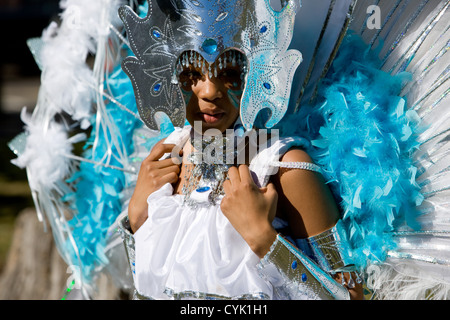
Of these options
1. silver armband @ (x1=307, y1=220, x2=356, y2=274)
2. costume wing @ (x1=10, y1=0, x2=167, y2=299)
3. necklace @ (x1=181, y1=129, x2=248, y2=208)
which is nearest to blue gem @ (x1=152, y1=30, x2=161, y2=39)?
necklace @ (x1=181, y1=129, x2=248, y2=208)

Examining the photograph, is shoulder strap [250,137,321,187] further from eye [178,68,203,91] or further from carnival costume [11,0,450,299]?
eye [178,68,203,91]

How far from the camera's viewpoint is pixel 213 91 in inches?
70.2

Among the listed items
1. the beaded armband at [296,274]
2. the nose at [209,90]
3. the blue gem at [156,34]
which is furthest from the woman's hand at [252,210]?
the blue gem at [156,34]

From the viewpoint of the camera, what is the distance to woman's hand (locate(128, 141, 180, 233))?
204 cm

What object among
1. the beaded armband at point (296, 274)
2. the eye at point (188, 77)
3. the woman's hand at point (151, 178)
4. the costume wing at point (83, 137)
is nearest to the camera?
the beaded armband at point (296, 274)

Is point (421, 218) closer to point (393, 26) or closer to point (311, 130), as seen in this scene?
point (311, 130)

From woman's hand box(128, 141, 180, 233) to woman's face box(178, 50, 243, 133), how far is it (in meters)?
0.27

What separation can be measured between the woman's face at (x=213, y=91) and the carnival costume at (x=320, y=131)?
22 mm

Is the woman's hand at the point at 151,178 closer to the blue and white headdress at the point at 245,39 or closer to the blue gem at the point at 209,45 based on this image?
the blue and white headdress at the point at 245,39

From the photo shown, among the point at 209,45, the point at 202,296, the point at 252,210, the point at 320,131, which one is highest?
the point at 209,45

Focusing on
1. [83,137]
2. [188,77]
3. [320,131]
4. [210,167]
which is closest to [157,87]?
[188,77]

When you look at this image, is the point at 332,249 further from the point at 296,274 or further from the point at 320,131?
the point at 320,131

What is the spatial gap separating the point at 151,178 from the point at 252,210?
1.57 ft

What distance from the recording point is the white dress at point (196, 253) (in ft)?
5.83
